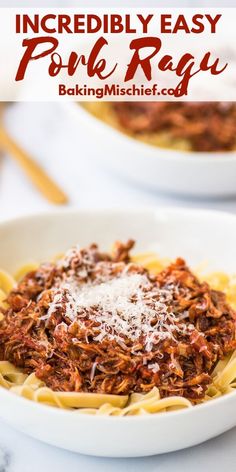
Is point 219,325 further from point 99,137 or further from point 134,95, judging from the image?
point 134,95

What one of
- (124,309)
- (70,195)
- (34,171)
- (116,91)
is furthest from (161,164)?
(124,309)

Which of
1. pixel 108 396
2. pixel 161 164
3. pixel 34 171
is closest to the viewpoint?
pixel 108 396

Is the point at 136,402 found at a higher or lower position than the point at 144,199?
lower

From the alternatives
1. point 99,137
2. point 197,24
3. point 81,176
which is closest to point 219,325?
point 99,137

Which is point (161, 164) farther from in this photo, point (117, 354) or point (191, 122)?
point (117, 354)

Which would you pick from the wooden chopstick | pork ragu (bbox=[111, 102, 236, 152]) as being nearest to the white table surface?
the wooden chopstick

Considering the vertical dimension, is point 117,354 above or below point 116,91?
below
